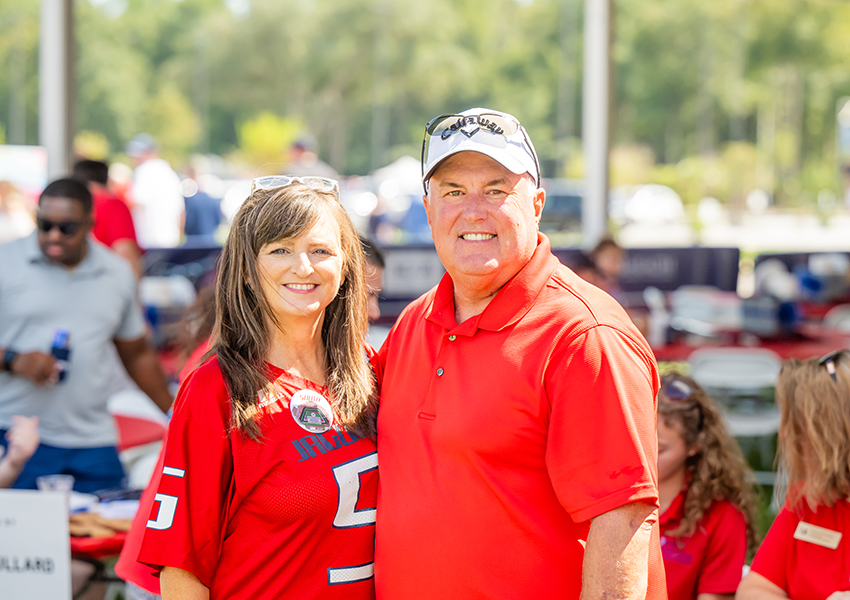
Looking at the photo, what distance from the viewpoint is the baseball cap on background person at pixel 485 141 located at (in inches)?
67.9

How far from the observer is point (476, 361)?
67.7 inches

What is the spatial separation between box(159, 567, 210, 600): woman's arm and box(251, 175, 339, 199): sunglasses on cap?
831mm

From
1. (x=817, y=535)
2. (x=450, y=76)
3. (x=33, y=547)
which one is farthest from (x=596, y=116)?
(x=450, y=76)

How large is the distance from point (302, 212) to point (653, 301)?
6.68m

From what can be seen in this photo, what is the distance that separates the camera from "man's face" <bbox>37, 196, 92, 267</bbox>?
12.1 ft

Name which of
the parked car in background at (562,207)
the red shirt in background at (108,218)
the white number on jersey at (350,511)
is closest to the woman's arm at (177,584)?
the white number on jersey at (350,511)

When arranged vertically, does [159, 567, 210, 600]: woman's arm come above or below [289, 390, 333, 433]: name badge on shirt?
below

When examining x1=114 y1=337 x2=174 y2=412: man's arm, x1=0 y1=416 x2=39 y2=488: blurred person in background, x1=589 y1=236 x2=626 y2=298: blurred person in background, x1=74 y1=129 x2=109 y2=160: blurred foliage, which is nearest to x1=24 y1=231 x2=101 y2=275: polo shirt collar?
x1=114 y1=337 x2=174 y2=412: man's arm

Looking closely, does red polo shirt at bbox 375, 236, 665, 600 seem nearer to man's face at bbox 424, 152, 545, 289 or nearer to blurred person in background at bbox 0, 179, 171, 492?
man's face at bbox 424, 152, 545, 289

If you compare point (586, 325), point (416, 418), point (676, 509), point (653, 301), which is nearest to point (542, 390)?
point (586, 325)

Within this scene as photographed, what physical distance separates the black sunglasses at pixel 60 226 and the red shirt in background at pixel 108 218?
2470 mm

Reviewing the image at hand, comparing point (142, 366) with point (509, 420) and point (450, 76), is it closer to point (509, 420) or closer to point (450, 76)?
point (509, 420)

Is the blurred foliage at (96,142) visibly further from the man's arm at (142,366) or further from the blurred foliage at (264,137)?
the man's arm at (142,366)

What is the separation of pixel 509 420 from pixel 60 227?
9.17 feet
